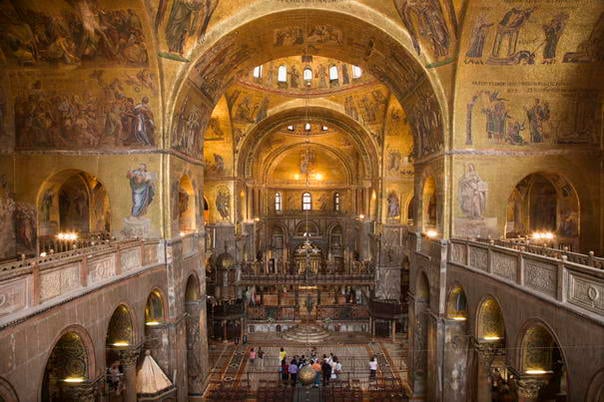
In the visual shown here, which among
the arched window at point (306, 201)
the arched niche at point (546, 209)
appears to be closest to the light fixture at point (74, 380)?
the arched niche at point (546, 209)

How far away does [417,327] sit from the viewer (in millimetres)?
18750

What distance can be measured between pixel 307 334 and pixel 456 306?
10795 millimetres

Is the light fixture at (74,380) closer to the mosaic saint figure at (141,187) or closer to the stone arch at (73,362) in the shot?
the stone arch at (73,362)

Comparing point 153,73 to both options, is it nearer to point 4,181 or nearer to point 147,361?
point 4,181

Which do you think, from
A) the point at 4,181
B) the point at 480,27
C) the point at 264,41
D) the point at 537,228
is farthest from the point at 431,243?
the point at 4,181

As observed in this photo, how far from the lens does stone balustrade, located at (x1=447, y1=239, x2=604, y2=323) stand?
25.7 ft

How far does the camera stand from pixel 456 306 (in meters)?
15.7

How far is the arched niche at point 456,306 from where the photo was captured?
15.5m

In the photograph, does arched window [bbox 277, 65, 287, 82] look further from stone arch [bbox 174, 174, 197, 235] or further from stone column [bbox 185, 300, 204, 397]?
stone column [bbox 185, 300, 204, 397]

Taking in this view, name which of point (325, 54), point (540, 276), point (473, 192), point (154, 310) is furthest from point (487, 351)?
point (325, 54)

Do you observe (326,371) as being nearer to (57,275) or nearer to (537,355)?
(537,355)

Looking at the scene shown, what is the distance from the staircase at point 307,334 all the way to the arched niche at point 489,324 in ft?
39.8

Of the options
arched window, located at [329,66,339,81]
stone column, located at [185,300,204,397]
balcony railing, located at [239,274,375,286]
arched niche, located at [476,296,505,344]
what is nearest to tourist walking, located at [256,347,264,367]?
stone column, located at [185,300,204,397]

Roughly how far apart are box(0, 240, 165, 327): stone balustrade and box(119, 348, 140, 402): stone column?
245 cm
